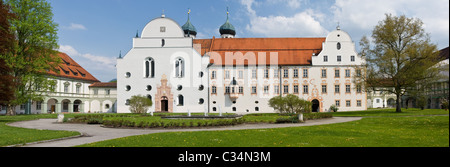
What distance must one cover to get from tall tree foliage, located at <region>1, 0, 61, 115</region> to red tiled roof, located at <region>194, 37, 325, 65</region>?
21.4 meters

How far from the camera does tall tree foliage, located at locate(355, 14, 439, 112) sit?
3184 cm

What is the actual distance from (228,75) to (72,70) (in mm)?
28447

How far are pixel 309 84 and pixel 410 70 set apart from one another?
1435 centimetres

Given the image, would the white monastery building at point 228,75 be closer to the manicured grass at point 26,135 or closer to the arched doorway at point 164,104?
the arched doorway at point 164,104

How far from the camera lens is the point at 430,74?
3281 centimetres

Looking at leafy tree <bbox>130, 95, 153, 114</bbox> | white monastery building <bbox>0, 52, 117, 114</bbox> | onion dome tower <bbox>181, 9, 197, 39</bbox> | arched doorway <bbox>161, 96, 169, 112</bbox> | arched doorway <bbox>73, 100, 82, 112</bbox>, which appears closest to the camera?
leafy tree <bbox>130, 95, 153, 114</bbox>

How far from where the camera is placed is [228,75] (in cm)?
4434

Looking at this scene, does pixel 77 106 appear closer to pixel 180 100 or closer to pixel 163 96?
pixel 163 96

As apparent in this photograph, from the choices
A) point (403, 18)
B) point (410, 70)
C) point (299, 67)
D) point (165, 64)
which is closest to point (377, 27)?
point (403, 18)

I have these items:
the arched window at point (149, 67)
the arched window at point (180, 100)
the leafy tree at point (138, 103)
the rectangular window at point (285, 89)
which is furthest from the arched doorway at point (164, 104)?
the rectangular window at point (285, 89)

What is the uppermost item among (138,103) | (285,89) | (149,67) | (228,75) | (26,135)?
(149,67)

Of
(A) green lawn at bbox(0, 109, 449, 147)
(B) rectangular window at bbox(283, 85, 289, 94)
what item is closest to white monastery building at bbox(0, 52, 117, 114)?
(B) rectangular window at bbox(283, 85, 289, 94)

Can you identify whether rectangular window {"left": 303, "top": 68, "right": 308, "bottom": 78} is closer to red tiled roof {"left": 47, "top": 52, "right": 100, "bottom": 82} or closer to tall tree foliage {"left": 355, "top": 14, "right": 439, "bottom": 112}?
tall tree foliage {"left": 355, "top": 14, "right": 439, "bottom": 112}

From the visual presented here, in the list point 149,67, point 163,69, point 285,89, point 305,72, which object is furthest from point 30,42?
point 305,72
